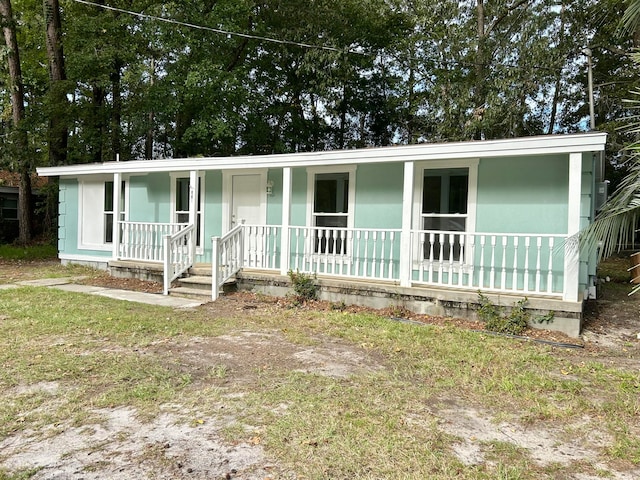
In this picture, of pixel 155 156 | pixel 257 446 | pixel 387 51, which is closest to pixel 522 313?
pixel 257 446

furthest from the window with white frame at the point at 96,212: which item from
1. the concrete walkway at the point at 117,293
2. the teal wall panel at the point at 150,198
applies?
the concrete walkway at the point at 117,293

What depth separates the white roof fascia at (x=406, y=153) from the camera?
5828mm

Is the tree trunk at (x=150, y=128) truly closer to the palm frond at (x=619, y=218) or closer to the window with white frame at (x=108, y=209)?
the window with white frame at (x=108, y=209)

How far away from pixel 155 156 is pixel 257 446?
71.5ft

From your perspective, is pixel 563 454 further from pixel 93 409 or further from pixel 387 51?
→ pixel 387 51

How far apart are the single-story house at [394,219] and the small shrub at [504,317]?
0.45 ft

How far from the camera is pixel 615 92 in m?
16.1

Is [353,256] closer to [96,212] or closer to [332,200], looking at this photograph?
[332,200]

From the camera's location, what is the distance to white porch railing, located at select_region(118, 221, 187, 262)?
9.61 meters

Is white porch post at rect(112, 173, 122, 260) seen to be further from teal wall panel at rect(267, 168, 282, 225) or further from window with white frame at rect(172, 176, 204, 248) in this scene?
teal wall panel at rect(267, 168, 282, 225)

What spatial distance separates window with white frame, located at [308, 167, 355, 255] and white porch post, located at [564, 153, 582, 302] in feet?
12.1

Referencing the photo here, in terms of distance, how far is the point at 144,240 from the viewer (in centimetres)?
980

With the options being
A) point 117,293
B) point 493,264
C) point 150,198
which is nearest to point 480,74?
point 493,264

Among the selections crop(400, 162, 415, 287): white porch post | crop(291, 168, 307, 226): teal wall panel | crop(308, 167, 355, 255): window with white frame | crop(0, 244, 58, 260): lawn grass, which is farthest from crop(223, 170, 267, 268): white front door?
crop(0, 244, 58, 260): lawn grass
